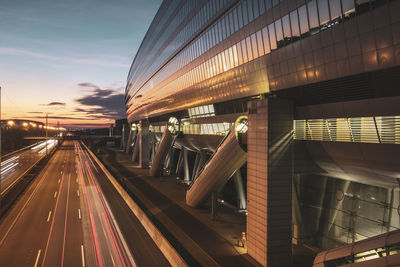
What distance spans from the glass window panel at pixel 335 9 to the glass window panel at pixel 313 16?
100cm

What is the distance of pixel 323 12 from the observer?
1355cm

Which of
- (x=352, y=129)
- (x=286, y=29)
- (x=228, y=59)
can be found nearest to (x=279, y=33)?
(x=286, y=29)

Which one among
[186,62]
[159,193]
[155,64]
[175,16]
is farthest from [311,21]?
[155,64]

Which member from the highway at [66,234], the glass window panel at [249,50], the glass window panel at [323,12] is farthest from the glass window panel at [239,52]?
the highway at [66,234]

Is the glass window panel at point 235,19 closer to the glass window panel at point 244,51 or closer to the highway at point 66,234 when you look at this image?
the glass window panel at point 244,51

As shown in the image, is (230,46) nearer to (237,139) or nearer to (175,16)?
(237,139)

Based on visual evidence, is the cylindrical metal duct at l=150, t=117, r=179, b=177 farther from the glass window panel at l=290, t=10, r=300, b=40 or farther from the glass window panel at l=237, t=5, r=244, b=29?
→ the glass window panel at l=290, t=10, r=300, b=40

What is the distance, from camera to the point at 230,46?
2319 cm

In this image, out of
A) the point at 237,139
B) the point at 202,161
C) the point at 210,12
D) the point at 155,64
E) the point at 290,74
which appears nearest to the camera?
the point at 290,74

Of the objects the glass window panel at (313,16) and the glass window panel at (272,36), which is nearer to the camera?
the glass window panel at (313,16)

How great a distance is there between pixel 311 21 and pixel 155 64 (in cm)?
4038

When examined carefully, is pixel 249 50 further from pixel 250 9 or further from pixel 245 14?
pixel 250 9

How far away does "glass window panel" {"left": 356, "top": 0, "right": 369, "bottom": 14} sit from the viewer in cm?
1148

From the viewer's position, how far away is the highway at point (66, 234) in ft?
52.4
